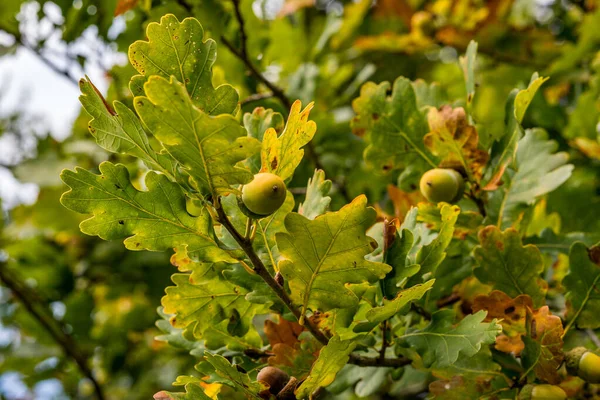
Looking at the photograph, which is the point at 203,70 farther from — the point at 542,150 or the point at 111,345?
the point at 111,345

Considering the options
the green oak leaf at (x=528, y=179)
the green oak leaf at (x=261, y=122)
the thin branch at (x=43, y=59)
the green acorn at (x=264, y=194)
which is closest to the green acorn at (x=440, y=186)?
the green oak leaf at (x=528, y=179)

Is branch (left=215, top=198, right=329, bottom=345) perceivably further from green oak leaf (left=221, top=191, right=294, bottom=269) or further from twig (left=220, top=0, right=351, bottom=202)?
twig (left=220, top=0, right=351, bottom=202)

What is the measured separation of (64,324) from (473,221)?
6.84ft

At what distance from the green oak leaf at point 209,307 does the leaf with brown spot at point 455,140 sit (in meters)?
0.46

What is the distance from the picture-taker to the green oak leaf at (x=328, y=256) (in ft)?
2.81

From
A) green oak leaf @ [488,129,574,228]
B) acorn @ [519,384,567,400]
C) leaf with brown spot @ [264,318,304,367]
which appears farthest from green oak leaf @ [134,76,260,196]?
green oak leaf @ [488,129,574,228]

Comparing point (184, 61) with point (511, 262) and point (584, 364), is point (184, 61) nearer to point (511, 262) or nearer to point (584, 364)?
point (511, 262)

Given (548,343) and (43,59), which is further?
(43,59)

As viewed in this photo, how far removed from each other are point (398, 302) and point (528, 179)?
602mm

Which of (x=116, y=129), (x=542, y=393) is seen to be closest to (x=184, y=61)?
(x=116, y=129)

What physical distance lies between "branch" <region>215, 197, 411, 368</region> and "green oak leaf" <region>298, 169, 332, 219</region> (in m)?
0.11

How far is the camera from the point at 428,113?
1.28 metres

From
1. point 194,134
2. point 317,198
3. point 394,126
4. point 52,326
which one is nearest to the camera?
point 194,134

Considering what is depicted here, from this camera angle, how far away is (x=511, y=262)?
3.68 feet
